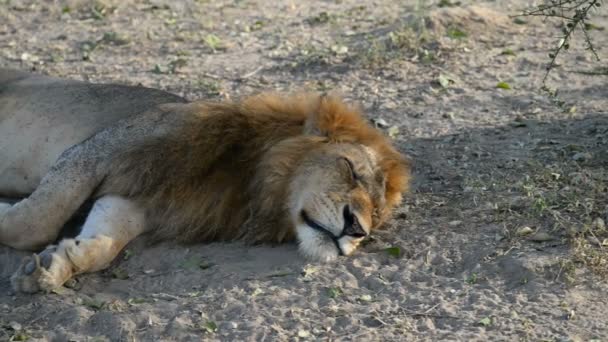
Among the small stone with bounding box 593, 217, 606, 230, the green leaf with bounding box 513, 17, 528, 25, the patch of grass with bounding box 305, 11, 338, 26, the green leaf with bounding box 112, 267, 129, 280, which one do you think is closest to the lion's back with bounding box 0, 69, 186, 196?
the green leaf with bounding box 112, 267, 129, 280

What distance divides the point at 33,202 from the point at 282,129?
1197mm

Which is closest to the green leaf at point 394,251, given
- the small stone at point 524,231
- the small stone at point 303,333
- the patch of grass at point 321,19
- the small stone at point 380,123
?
the small stone at point 524,231

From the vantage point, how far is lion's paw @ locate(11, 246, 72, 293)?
463 centimetres

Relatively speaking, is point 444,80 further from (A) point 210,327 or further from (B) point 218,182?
(A) point 210,327

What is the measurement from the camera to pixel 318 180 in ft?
16.0

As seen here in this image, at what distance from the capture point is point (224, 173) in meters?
5.16

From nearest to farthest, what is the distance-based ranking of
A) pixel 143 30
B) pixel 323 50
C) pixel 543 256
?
1. pixel 543 256
2. pixel 323 50
3. pixel 143 30

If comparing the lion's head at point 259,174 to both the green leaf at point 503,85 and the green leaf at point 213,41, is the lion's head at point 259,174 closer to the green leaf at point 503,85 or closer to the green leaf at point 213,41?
the green leaf at point 503,85

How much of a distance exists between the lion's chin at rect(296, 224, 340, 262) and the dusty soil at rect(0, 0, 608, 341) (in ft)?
0.16

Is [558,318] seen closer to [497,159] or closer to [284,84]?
[497,159]

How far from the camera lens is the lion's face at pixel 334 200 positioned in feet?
15.6

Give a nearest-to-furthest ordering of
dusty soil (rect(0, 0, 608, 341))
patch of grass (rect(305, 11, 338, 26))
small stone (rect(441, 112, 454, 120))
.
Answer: dusty soil (rect(0, 0, 608, 341)), small stone (rect(441, 112, 454, 120)), patch of grass (rect(305, 11, 338, 26))

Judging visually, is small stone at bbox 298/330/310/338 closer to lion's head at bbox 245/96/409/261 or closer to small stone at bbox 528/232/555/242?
lion's head at bbox 245/96/409/261

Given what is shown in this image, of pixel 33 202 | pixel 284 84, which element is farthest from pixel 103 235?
pixel 284 84
